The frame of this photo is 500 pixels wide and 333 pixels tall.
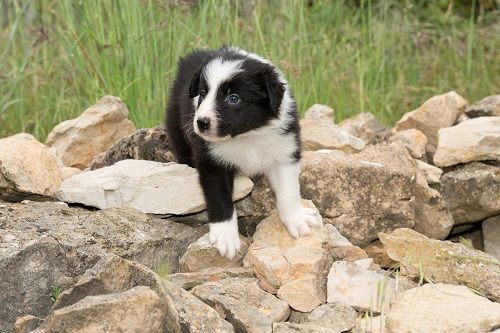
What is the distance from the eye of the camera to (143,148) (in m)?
4.90

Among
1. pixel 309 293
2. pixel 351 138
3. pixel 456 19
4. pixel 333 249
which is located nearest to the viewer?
pixel 309 293

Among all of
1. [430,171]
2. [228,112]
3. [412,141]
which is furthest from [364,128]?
[228,112]

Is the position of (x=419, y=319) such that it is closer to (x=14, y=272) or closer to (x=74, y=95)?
(x=14, y=272)

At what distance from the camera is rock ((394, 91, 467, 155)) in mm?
5809

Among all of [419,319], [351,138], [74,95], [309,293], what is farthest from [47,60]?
[419,319]

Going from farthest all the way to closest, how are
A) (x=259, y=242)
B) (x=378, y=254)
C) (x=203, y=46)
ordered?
(x=203, y=46) → (x=378, y=254) → (x=259, y=242)

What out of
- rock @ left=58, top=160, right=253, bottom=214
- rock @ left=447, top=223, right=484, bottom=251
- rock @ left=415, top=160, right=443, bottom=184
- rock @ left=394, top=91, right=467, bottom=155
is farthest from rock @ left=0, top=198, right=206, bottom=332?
rock @ left=394, top=91, right=467, bottom=155

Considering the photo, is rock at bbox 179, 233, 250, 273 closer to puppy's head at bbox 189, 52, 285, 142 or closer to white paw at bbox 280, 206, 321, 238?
white paw at bbox 280, 206, 321, 238

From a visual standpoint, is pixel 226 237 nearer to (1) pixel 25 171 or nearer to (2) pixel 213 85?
(2) pixel 213 85

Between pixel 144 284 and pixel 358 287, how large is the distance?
0.90m

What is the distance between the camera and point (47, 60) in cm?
716

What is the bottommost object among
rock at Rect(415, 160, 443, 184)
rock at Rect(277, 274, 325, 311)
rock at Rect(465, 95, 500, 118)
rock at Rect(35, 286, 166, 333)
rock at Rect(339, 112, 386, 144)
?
rock at Rect(339, 112, 386, 144)

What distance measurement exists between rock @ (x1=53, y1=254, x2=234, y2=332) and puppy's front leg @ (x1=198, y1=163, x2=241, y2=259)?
82 cm

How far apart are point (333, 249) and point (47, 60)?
4.07 meters
